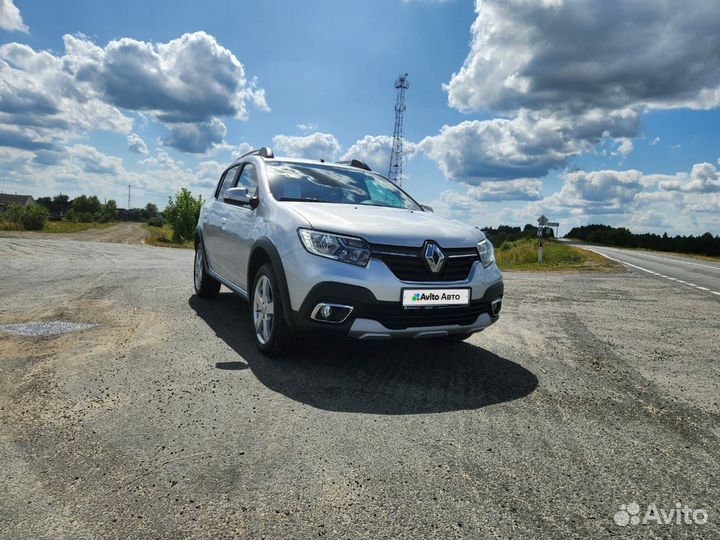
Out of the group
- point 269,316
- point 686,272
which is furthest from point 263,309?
point 686,272

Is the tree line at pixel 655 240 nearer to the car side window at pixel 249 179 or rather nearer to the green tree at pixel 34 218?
the car side window at pixel 249 179

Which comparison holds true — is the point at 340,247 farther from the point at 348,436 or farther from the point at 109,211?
the point at 109,211

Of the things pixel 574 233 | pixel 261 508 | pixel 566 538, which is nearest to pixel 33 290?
pixel 261 508

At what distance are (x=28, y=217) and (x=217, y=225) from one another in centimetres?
5310

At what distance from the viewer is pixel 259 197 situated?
4.88 metres

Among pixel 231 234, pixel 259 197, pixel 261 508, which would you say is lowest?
pixel 261 508

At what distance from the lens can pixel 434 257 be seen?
387 cm

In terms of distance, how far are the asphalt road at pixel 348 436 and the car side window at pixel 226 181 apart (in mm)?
1930

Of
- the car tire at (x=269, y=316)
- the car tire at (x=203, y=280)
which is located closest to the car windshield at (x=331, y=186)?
the car tire at (x=269, y=316)

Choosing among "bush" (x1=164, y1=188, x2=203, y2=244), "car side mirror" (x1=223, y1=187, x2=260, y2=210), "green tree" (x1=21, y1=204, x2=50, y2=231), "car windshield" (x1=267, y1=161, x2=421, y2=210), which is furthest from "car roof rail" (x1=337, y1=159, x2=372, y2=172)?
"bush" (x1=164, y1=188, x2=203, y2=244)

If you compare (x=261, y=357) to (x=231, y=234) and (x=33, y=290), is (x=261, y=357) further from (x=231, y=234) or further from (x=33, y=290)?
(x=33, y=290)

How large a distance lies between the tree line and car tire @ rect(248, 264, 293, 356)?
59845 mm

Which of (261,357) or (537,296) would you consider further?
(537,296)

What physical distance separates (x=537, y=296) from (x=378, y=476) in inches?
294
